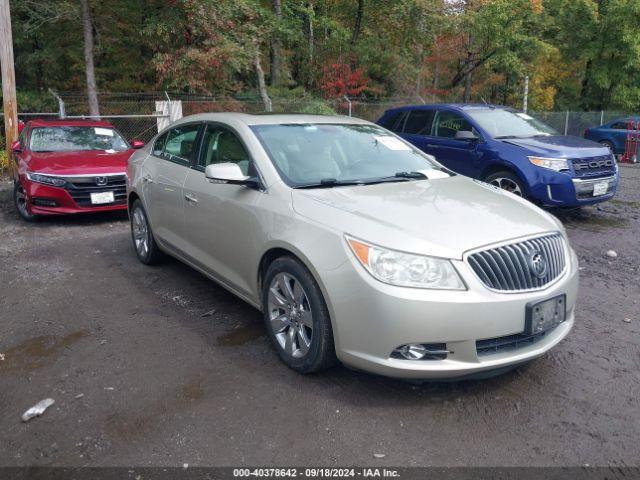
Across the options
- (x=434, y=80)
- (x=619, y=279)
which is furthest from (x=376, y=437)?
(x=434, y=80)

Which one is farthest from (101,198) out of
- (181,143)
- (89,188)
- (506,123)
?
(506,123)

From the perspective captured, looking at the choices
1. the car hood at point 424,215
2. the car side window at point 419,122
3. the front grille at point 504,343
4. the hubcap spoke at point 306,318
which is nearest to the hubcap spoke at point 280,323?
the hubcap spoke at point 306,318

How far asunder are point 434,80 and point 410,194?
2561cm

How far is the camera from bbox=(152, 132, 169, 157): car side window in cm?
561

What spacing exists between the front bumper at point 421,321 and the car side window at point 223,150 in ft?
4.71

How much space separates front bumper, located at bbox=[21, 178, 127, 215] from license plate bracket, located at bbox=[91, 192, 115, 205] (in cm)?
8

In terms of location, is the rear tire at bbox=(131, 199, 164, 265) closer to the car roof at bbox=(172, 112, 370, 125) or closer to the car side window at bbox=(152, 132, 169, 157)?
the car side window at bbox=(152, 132, 169, 157)

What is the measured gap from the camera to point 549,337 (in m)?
3.29

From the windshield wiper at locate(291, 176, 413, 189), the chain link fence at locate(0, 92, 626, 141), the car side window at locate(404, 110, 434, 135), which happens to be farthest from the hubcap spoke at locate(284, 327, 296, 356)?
the chain link fence at locate(0, 92, 626, 141)

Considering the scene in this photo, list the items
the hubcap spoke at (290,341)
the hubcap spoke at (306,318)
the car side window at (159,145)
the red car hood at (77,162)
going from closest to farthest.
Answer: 1. the hubcap spoke at (306,318)
2. the hubcap spoke at (290,341)
3. the car side window at (159,145)
4. the red car hood at (77,162)

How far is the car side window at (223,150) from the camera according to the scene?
13.8 ft

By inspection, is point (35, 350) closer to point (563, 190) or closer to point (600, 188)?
point (563, 190)

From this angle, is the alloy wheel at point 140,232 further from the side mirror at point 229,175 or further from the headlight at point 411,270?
the headlight at point 411,270

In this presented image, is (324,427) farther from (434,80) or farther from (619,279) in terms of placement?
(434,80)
